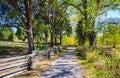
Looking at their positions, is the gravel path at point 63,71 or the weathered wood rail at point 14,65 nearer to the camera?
the weathered wood rail at point 14,65

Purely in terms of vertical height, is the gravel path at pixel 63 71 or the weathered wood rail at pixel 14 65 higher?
the weathered wood rail at pixel 14 65

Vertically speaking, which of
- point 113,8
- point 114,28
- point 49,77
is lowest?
point 49,77

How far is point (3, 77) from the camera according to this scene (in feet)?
37.8

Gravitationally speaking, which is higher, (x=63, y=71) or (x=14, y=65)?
(x=14, y=65)

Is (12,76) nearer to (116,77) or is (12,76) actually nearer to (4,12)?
(116,77)

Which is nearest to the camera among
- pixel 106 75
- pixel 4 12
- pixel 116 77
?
pixel 116 77

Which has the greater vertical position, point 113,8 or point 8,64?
point 113,8

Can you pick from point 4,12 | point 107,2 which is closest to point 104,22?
point 107,2

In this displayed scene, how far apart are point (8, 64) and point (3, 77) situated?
1.37 metres

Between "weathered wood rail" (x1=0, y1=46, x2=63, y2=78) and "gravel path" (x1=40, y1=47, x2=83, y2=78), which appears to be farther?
"gravel path" (x1=40, y1=47, x2=83, y2=78)

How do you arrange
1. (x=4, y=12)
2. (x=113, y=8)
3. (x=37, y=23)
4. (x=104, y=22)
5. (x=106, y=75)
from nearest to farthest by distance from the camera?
(x=106, y=75), (x=4, y=12), (x=104, y=22), (x=113, y=8), (x=37, y=23)

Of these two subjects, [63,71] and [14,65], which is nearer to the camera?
[14,65]

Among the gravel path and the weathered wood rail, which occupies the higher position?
the weathered wood rail

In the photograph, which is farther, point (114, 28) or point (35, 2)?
point (114, 28)
